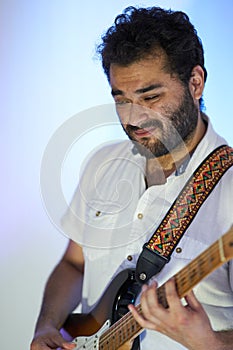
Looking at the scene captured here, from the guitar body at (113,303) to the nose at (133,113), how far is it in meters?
0.29

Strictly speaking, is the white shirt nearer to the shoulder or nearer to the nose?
the shoulder

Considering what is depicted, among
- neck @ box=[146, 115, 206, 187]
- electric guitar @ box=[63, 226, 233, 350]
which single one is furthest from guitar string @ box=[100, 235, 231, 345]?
neck @ box=[146, 115, 206, 187]

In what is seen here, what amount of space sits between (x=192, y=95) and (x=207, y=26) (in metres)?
0.27

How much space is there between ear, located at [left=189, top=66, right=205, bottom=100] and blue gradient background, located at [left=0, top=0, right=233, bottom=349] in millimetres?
352

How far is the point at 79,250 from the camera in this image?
4.68 ft

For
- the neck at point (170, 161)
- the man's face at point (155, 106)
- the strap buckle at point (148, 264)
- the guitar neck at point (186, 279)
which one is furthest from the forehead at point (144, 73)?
the guitar neck at point (186, 279)

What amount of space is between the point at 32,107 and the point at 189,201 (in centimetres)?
65

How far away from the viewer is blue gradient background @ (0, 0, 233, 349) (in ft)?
5.38

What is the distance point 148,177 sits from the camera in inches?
52.4

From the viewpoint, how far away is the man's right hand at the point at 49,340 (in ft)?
4.17

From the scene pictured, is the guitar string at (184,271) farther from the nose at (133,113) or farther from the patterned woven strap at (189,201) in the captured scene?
the nose at (133,113)

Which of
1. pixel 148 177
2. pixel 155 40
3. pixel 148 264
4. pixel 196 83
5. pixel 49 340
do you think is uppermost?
pixel 155 40

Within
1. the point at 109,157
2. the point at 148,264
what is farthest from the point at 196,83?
the point at 148,264

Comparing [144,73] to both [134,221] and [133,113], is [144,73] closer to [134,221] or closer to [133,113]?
[133,113]
